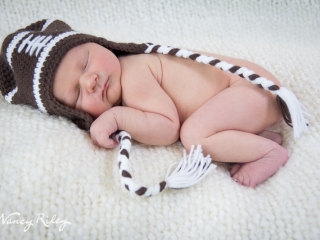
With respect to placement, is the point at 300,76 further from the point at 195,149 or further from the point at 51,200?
the point at 51,200

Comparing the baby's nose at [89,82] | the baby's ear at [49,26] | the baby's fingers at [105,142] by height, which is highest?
the baby's ear at [49,26]

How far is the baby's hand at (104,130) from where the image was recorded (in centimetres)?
100

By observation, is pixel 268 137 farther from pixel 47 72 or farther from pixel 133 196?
pixel 47 72

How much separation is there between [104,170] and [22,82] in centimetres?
42

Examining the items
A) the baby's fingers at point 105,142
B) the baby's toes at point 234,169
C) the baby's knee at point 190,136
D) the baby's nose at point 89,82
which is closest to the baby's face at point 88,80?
the baby's nose at point 89,82

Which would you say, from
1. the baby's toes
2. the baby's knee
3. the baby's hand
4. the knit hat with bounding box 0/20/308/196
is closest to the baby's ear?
the knit hat with bounding box 0/20/308/196

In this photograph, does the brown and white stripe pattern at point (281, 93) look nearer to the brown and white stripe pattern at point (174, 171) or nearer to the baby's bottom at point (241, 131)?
the baby's bottom at point (241, 131)

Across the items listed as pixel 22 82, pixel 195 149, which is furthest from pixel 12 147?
pixel 195 149

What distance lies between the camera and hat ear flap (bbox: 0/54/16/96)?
3.75ft

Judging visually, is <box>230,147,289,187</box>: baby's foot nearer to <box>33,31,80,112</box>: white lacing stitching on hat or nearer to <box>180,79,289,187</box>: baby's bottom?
<box>180,79,289,187</box>: baby's bottom

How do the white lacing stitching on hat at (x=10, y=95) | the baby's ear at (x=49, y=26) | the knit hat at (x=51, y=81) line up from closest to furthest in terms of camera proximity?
the knit hat at (x=51, y=81), the white lacing stitching on hat at (x=10, y=95), the baby's ear at (x=49, y=26)

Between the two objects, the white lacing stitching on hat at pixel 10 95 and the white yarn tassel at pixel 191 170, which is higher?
the white lacing stitching on hat at pixel 10 95

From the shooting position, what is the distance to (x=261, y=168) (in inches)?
39.1

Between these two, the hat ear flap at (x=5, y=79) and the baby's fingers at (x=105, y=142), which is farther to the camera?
the hat ear flap at (x=5, y=79)
